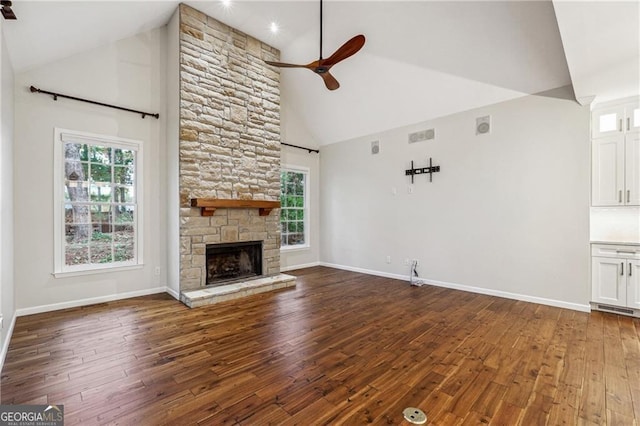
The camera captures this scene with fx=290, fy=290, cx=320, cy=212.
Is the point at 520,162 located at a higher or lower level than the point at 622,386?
higher

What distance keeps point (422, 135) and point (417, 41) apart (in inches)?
65.6

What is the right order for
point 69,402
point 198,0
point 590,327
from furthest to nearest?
point 198,0 < point 590,327 < point 69,402

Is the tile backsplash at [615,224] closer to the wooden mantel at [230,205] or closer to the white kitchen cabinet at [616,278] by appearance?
the white kitchen cabinet at [616,278]

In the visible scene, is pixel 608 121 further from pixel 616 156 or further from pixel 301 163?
pixel 301 163

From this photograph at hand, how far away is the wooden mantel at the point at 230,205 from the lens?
169 inches

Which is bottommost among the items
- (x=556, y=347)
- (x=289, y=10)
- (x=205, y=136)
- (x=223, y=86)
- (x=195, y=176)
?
(x=556, y=347)

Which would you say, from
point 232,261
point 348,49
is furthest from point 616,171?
point 232,261

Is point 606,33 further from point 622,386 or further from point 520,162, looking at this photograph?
point 622,386

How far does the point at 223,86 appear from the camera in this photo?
4715 mm

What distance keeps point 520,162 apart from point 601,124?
1002 millimetres

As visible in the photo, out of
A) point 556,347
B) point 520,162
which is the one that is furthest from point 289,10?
point 556,347

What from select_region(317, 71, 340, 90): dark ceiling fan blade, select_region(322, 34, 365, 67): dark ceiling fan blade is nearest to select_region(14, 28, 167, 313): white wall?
select_region(317, 71, 340, 90): dark ceiling fan blade
